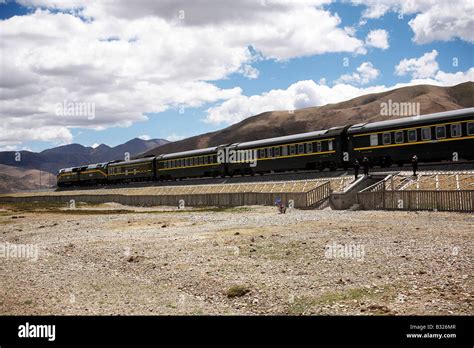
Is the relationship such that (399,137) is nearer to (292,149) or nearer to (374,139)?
(374,139)

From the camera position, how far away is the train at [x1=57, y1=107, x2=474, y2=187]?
33.6 m

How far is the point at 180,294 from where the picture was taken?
1437 centimetres

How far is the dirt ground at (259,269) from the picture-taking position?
12695 millimetres

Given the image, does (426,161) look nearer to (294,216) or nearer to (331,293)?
(294,216)

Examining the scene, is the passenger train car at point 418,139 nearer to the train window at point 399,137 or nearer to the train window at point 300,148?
the train window at point 399,137

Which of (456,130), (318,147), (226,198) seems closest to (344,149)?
(318,147)

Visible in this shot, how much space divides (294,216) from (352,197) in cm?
578

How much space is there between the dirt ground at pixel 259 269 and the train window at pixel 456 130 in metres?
9.10

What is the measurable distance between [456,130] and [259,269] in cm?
2325

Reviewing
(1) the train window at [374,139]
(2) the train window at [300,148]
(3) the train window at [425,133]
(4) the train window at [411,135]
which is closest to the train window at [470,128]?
(3) the train window at [425,133]

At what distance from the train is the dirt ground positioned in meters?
9.20

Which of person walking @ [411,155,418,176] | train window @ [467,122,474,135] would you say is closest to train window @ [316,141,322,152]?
person walking @ [411,155,418,176]

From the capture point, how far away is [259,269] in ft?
54.4
